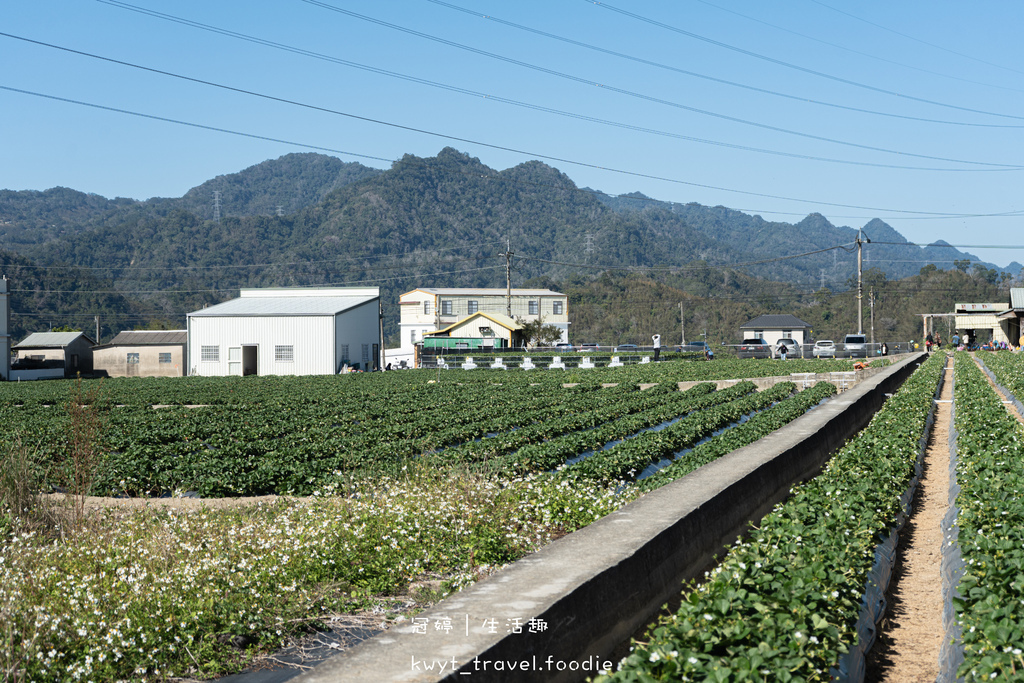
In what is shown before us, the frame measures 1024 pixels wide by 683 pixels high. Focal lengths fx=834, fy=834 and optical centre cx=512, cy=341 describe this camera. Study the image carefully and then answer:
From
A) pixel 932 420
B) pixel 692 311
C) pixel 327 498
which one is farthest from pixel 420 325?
pixel 327 498

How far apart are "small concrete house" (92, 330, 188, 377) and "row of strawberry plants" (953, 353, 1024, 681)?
193 feet

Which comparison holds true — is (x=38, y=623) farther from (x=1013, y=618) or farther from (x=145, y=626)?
(x=1013, y=618)

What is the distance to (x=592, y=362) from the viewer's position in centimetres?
5541

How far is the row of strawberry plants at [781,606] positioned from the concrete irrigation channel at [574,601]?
551 mm

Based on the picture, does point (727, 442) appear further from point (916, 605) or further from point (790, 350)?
point (790, 350)

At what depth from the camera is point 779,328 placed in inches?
3878

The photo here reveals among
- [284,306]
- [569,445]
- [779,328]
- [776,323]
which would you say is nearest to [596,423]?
[569,445]

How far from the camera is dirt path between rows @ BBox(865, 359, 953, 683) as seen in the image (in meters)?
5.78

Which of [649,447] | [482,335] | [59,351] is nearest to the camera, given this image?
[649,447]

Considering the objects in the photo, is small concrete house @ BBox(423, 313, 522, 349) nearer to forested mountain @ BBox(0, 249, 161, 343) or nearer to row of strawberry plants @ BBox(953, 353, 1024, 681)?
forested mountain @ BBox(0, 249, 161, 343)

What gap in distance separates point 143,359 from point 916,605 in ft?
205

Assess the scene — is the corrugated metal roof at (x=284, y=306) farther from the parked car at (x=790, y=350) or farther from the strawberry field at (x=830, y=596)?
the strawberry field at (x=830, y=596)

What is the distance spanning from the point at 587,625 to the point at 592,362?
165ft

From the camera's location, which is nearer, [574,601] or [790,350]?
[574,601]
